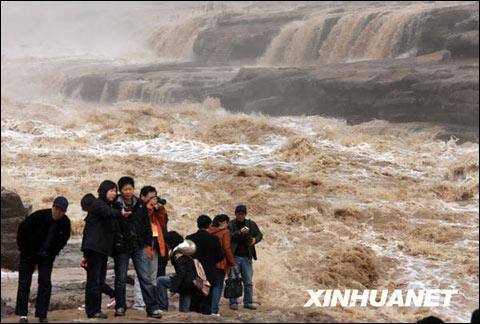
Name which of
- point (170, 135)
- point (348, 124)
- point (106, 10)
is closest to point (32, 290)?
point (170, 135)

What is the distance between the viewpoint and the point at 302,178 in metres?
14.4

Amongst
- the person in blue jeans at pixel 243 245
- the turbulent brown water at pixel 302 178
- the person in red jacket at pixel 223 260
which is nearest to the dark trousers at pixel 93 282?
the person in red jacket at pixel 223 260

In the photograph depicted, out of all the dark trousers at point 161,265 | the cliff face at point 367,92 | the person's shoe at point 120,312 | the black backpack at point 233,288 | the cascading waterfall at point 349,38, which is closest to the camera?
the person's shoe at point 120,312

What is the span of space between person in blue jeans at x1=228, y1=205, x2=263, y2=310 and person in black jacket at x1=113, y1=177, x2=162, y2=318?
1134 millimetres

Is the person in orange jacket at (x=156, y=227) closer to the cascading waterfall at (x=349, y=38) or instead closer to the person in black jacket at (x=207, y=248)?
the person in black jacket at (x=207, y=248)

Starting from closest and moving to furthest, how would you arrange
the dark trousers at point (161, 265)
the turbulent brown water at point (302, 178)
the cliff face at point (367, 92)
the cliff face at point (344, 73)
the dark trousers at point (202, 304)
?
the dark trousers at point (202, 304), the dark trousers at point (161, 265), the turbulent brown water at point (302, 178), the cliff face at point (367, 92), the cliff face at point (344, 73)

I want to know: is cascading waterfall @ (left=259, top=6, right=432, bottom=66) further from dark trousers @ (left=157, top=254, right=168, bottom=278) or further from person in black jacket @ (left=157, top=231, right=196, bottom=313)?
person in black jacket @ (left=157, top=231, right=196, bottom=313)

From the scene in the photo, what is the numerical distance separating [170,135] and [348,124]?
16.9 ft

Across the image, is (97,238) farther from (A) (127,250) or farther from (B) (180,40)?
(B) (180,40)

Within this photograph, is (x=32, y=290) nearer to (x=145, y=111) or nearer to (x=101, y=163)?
(x=101, y=163)

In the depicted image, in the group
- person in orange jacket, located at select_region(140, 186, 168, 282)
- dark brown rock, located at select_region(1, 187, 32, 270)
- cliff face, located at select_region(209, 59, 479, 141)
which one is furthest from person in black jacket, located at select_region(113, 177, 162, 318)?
cliff face, located at select_region(209, 59, 479, 141)

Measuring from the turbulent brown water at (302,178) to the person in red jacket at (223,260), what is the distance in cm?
158

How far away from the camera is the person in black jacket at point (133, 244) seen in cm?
513

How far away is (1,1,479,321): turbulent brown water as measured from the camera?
30.9 feet
